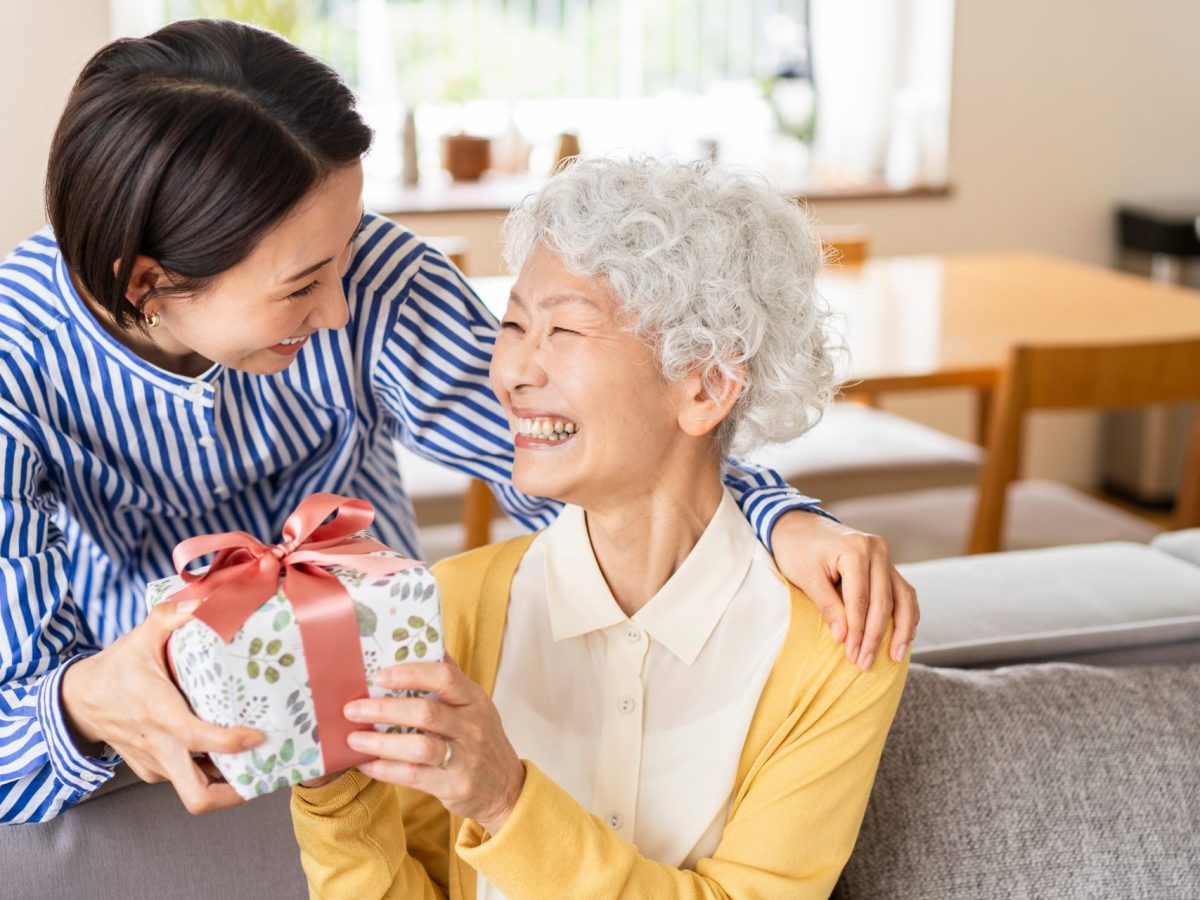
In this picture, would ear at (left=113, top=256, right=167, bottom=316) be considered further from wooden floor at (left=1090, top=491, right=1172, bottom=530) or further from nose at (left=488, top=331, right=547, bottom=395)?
wooden floor at (left=1090, top=491, right=1172, bottom=530)

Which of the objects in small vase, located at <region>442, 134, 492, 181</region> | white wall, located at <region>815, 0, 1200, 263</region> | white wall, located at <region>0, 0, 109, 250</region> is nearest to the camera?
white wall, located at <region>0, 0, 109, 250</region>

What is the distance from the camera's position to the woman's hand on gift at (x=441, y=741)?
1.01 m

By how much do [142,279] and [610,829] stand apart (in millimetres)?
618

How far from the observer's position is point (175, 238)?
1.16m

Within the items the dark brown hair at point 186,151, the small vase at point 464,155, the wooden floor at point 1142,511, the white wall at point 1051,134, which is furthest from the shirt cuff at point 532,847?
the wooden floor at point 1142,511

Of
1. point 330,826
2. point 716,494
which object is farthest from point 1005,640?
point 330,826

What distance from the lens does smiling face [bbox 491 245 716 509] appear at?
1.28m

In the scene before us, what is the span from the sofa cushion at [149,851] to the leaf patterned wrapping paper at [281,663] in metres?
0.36

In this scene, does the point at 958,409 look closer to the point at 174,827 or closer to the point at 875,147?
the point at 875,147

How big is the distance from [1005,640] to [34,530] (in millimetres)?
1063

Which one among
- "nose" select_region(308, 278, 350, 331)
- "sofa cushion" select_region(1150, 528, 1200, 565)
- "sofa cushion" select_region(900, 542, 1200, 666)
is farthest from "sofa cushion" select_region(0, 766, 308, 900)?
"sofa cushion" select_region(1150, 528, 1200, 565)

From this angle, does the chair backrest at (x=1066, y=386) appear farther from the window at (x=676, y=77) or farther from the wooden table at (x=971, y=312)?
the window at (x=676, y=77)

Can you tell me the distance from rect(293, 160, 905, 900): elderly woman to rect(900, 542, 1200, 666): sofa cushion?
380mm

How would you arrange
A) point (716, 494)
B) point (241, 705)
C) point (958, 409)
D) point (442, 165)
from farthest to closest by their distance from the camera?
point (958, 409), point (442, 165), point (716, 494), point (241, 705)
